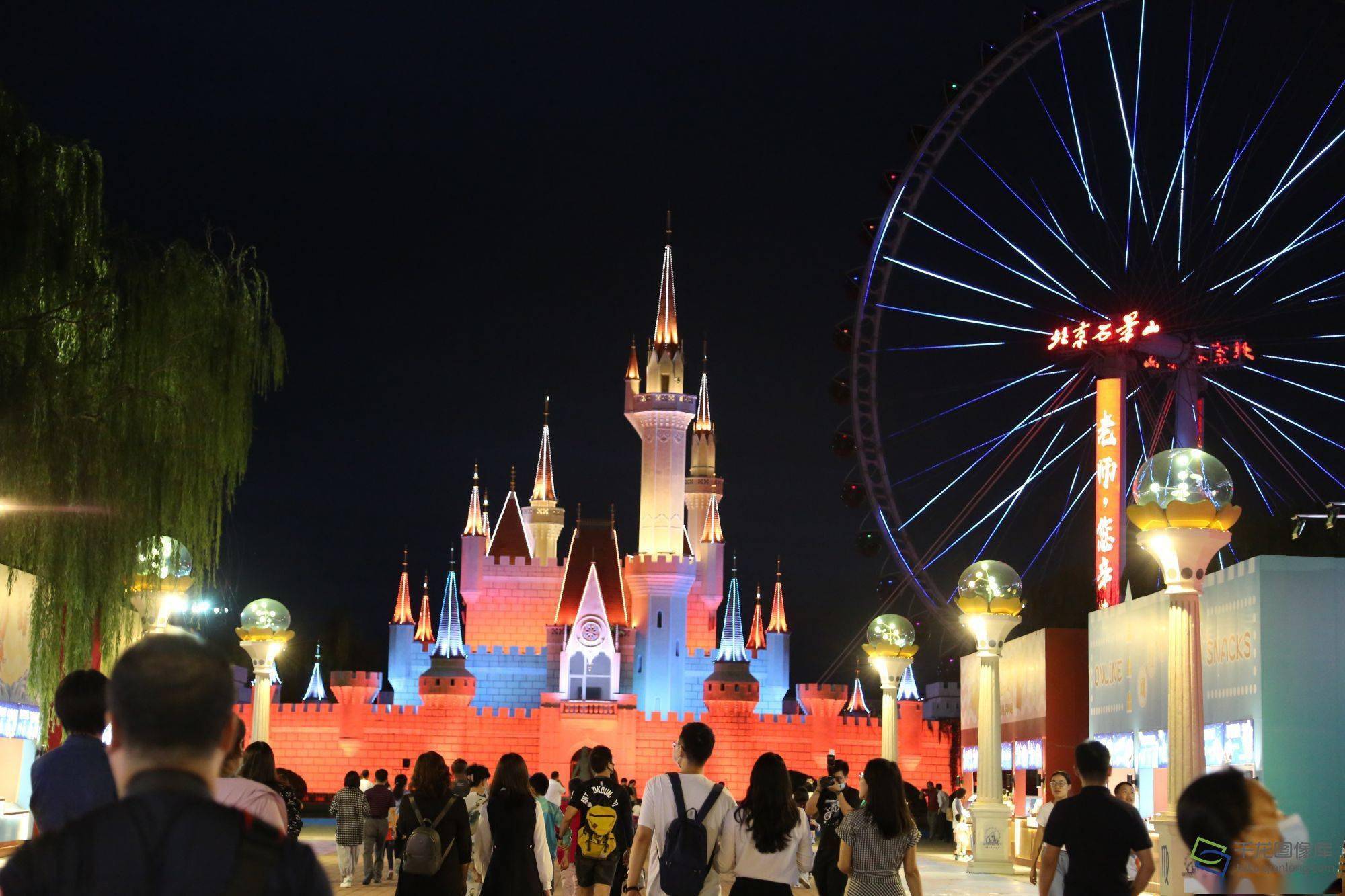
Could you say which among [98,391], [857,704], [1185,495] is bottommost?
[857,704]

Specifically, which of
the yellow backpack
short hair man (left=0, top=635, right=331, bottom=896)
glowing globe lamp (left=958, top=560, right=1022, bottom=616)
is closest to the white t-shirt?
the yellow backpack

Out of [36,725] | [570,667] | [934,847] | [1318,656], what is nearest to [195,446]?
[36,725]

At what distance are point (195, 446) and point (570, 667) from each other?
1488 inches

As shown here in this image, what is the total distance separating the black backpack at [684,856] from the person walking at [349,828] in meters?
11.7

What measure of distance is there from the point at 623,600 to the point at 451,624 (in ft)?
19.9

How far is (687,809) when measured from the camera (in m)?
6.46

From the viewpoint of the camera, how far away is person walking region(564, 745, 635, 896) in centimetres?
923

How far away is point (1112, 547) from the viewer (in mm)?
24156

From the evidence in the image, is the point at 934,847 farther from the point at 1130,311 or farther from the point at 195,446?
the point at 195,446

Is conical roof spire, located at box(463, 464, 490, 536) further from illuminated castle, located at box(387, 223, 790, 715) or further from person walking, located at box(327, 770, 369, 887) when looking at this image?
person walking, located at box(327, 770, 369, 887)

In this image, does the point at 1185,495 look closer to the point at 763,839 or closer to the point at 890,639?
the point at 763,839

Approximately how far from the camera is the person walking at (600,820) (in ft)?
30.3

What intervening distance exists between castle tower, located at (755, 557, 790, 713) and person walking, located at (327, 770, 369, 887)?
40724 mm

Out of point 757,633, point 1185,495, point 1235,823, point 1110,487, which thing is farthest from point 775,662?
point 1235,823
